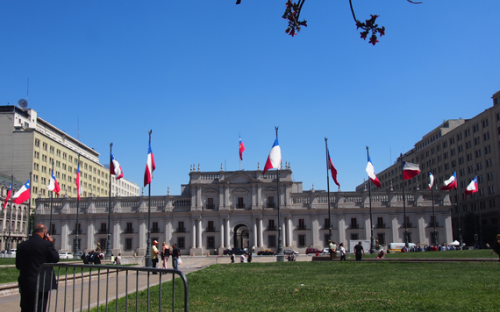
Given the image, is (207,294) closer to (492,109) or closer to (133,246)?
(133,246)

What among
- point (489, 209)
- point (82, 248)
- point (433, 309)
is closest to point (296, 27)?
point (433, 309)

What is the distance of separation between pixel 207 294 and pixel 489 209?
7022cm

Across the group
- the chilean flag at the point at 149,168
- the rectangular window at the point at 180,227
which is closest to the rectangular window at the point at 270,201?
the rectangular window at the point at 180,227

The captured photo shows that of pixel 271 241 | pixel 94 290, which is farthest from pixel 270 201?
pixel 94 290

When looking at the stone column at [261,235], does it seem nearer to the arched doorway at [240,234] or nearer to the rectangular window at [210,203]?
the arched doorway at [240,234]

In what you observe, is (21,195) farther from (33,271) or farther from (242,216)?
(33,271)

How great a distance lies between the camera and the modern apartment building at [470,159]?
68.8 meters

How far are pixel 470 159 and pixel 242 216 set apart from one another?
39799 mm

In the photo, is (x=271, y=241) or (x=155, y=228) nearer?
(x=271, y=241)

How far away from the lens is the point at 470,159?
75.6 meters

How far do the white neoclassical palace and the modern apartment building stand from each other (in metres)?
4.97

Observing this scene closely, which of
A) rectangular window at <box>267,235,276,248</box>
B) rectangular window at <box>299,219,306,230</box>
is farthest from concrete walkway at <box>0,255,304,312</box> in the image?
rectangular window at <box>299,219,306,230</box>

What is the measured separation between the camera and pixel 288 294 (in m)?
12.4

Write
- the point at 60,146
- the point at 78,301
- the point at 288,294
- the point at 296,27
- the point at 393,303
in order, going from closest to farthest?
the point at 296,27 < the point at 78,301 < the point at 393,303 < the point at 288,294 < the point at 60,146
